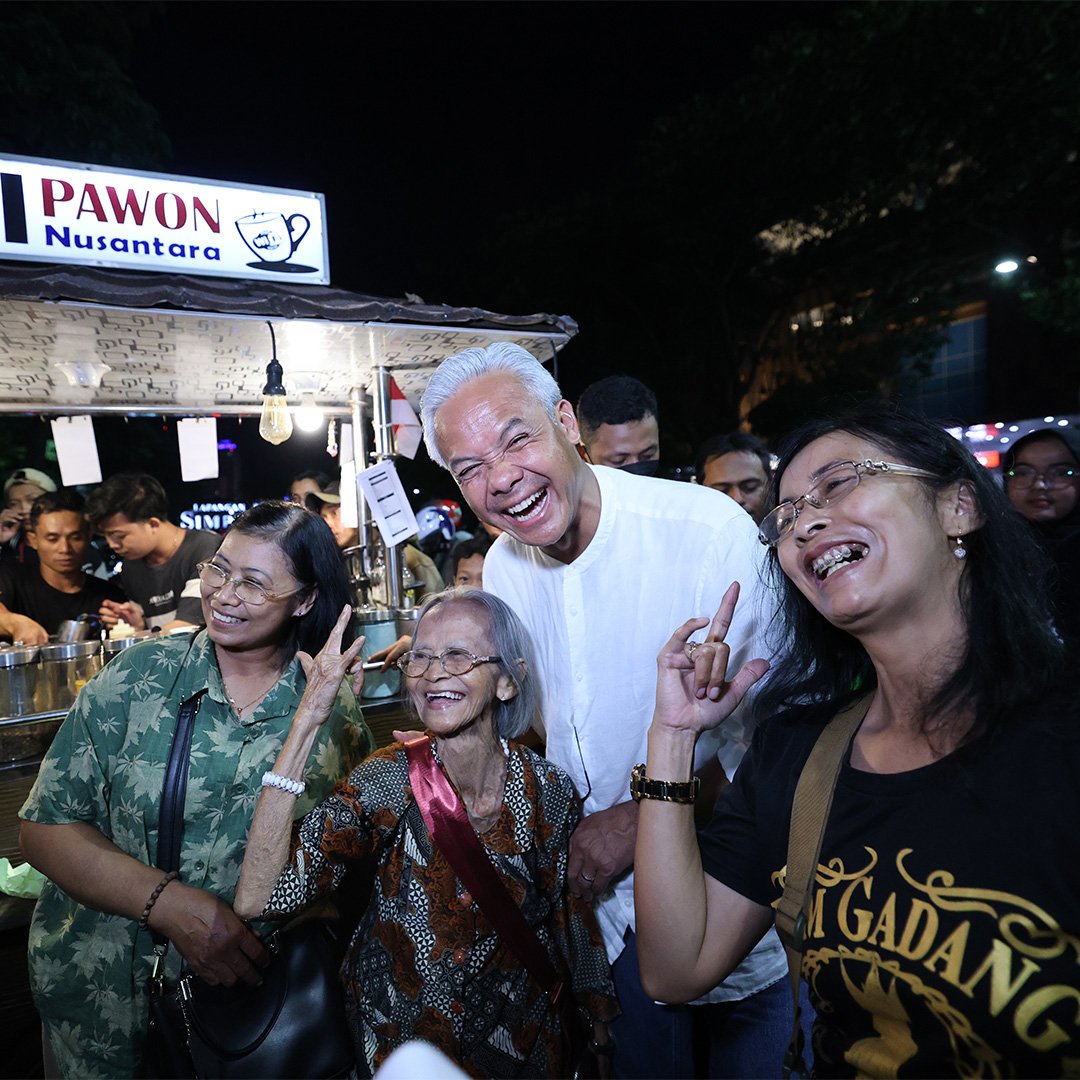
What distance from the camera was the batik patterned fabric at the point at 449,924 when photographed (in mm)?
2232

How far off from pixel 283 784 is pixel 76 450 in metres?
4.53

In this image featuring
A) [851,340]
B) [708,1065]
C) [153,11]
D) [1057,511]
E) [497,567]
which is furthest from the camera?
[851,340]

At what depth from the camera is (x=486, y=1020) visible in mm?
2246

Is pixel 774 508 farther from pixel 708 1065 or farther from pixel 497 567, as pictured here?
pixel 708 1065

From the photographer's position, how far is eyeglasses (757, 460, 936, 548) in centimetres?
175

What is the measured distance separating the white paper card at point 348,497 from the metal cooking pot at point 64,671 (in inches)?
89.9

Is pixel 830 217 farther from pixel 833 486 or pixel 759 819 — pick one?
pixel 759 819

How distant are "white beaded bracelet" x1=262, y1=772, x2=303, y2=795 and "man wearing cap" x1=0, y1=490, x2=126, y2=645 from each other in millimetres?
4208

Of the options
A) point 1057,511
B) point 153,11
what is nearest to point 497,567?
point 1057,511

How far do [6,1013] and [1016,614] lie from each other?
3.99m

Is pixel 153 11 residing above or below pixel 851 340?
above

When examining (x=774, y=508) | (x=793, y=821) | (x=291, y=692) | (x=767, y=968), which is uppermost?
(x=774, y=508)

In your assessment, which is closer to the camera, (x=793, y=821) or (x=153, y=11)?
(x=793, y=821)

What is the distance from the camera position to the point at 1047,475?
15.2ft
